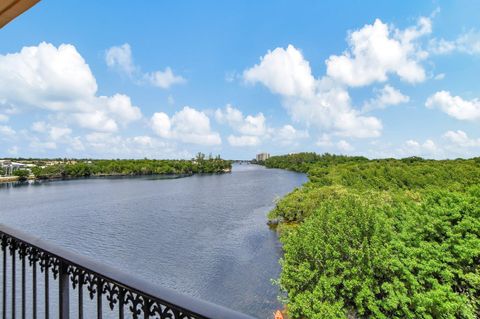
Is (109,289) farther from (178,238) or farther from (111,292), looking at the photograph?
(178,238)

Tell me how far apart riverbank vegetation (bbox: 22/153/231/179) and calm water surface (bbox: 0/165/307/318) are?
114 feet

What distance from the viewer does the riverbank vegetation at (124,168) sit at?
233 feet

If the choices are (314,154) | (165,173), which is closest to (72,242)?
(165,173)

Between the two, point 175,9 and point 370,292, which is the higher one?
point 175,9

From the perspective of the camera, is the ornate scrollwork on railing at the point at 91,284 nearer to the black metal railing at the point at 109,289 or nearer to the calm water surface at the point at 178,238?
the black metal railing at the point at 109,289

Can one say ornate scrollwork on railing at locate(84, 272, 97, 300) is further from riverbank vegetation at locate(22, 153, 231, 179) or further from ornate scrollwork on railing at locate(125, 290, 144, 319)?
riverbank vegetation at locate(22, 153, 231, 179)

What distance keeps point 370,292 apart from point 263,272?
722cm

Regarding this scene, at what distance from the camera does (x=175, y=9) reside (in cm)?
693

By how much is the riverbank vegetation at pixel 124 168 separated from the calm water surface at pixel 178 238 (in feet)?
114

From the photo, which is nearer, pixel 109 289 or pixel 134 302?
pixel 134 302

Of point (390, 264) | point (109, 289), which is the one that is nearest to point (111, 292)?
point (109, 289)

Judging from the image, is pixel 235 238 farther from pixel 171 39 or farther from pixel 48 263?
pixel 48 263

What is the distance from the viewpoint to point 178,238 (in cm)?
2236

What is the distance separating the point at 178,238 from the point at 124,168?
2592 inches
